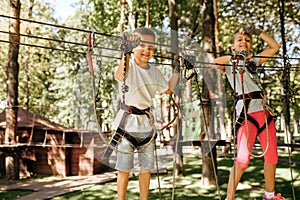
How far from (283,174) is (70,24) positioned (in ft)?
53.7

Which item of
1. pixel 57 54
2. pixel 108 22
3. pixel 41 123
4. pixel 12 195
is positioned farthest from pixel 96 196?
pixel 57 54

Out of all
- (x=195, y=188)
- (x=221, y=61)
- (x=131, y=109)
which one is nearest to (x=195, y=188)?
(x=195, y=188)

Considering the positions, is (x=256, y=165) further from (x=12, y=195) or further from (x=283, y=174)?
(x=12, y=195)

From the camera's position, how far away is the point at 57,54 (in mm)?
20438

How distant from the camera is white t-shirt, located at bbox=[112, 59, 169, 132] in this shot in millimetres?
2338

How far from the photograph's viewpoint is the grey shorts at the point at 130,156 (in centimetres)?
232

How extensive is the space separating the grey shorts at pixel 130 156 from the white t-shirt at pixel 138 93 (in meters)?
0.11

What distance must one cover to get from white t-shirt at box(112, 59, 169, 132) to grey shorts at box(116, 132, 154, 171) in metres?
0.11

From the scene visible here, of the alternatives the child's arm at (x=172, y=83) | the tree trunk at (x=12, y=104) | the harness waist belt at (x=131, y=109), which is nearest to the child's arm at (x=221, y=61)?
the child's arm at (x=172, y=83)

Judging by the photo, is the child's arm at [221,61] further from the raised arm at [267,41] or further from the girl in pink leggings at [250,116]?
the raised arm at [267,41]

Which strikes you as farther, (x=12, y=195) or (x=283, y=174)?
(x=283, y=174)

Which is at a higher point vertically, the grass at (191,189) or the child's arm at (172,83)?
the child's arm at (172,83)

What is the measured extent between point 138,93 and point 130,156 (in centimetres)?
46

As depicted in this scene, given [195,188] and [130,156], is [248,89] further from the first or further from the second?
[195,188]
